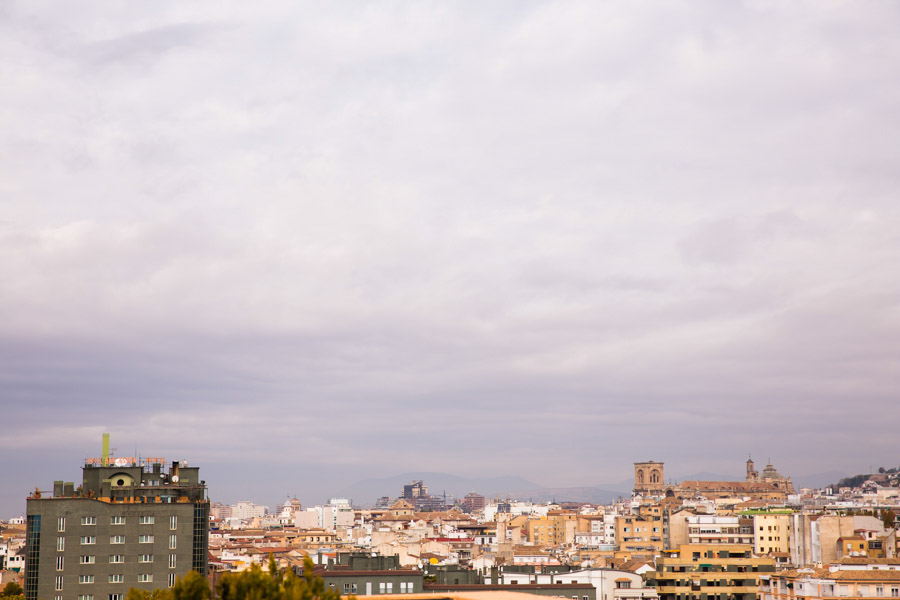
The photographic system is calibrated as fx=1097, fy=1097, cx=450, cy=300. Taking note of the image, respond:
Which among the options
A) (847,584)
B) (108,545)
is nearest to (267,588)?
(108,545)

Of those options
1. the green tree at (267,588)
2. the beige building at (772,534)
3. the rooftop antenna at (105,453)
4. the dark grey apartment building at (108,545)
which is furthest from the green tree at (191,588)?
the beige building at (772,534)

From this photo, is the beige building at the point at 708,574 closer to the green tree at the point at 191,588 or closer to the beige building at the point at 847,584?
the beige building at the point at 847,584

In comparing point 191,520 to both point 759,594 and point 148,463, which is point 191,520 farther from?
point 759,594

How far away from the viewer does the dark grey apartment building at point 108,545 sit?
282 feet

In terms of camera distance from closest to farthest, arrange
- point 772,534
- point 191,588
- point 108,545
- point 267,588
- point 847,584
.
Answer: point 267,588 < point 191,588 < point 108,545 < point 847,584 < point 772,534

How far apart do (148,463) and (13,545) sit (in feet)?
341

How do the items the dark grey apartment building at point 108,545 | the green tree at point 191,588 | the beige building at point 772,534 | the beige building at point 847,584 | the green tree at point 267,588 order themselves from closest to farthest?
the green tree at point 267,588, the green tree at point 191,588, the dark grey apartment building at point 108,545, the beige building at point 847,584, the beige building at point 772,534

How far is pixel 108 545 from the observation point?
87.6 meters

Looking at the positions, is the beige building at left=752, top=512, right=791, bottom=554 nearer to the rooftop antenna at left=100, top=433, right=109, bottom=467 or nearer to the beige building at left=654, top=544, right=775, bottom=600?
the beige building at left=654, top=544, right=775, bottom=600

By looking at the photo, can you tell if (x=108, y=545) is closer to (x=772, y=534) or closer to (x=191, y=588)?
(x=191, y=588)

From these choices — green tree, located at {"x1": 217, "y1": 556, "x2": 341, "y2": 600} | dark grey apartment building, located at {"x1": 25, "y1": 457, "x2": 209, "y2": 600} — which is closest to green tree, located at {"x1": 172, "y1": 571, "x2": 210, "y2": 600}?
green tree, located at {"x1": 217, "y1": 556, "x2": 341, "y2": 600}

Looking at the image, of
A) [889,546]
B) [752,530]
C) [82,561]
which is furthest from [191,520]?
[752,530]

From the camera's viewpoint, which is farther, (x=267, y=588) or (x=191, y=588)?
(x=191, y=588)

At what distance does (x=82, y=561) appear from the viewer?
284ft
